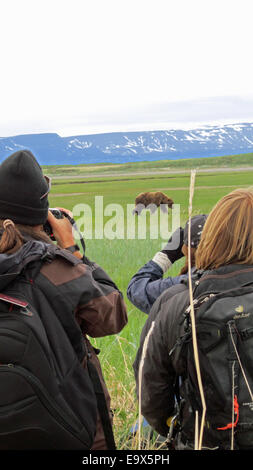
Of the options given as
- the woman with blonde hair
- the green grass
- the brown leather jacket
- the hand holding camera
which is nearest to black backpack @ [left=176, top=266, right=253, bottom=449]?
the woman with blonde hair

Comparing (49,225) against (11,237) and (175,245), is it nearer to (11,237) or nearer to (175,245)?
(11,237)

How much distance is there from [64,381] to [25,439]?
0.71ft

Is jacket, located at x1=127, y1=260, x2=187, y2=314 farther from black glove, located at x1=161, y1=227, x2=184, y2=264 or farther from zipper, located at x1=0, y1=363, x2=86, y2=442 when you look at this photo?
zipper, located at x1=0, y1=363, x2=86, y2=442

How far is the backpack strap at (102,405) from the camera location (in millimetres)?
2088

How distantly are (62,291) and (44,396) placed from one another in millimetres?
344

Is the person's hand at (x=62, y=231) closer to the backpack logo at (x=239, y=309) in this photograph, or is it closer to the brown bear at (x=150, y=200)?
the backpack logo at (x=239, y=309)

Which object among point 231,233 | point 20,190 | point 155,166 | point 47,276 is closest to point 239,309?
point 231,233

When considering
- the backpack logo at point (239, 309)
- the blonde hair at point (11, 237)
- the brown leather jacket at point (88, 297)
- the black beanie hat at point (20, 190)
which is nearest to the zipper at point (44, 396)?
the brown leather jacket at point (88, 297)

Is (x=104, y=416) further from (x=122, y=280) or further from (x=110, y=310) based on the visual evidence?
(x=122, y=280)

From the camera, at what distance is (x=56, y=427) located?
6.18ft

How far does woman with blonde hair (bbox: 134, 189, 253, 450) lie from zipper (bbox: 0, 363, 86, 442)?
429mm

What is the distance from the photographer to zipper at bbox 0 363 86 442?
1843mm

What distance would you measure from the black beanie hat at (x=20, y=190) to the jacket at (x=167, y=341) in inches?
22.8
